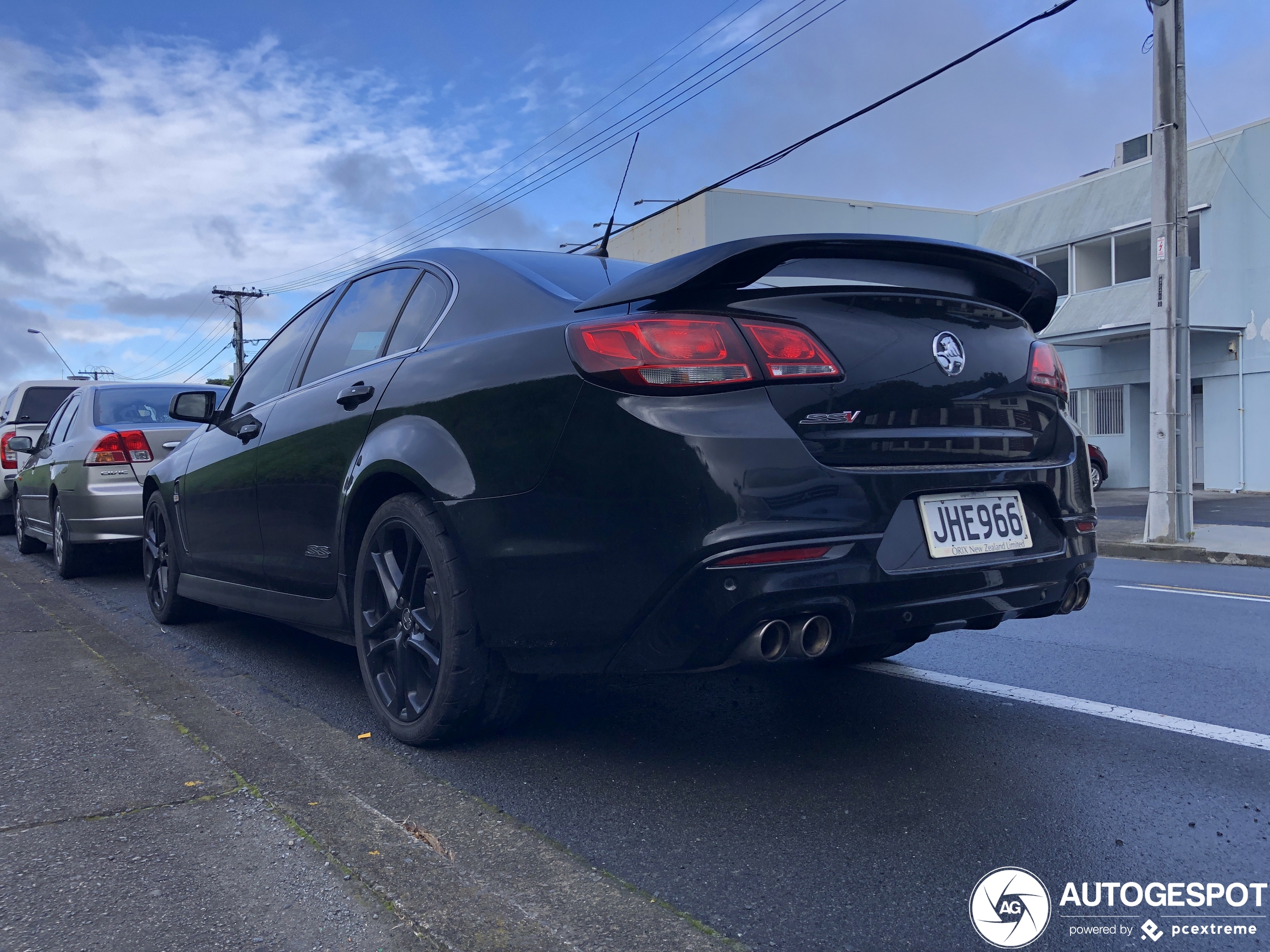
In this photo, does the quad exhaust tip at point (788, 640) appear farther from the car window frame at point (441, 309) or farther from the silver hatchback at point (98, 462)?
the silver hatchback at point (98, 462)

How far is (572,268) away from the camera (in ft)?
11.2

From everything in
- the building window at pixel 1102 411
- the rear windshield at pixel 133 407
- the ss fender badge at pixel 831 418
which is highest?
the building window at pixel 1102 411

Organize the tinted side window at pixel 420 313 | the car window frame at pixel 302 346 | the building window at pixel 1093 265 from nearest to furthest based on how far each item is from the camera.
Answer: the tinted side window at pixel 420 313, the car window frame at pixel 302 346, the building window at pixel 1093 265

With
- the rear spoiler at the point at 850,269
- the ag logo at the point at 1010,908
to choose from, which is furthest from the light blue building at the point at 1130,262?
the ag logo at the point at 1010,908

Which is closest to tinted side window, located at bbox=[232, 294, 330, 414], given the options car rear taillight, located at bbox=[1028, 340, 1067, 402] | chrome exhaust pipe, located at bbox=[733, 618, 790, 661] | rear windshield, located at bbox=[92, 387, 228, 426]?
chrome exhaust pipe, located at bbox=[733, 618, 790, 661]

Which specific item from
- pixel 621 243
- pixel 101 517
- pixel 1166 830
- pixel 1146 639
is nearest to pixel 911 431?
pixel 1166 830

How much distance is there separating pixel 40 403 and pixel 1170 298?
43.2 feet

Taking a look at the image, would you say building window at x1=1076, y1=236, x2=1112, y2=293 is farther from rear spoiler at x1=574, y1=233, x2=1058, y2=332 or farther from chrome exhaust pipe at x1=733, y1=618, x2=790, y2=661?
chrome exhaust pipe at x1=733, y1=618, x2=790, y2=661

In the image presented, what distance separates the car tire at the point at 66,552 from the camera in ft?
24.7

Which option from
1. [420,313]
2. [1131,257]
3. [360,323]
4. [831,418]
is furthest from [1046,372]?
[1131,257]

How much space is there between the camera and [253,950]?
1.97 m

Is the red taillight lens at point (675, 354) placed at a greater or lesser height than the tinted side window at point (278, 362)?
lesser

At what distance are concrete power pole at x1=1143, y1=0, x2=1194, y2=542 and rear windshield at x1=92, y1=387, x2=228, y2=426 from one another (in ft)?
30.9

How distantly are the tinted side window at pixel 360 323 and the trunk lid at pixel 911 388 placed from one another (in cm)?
162
